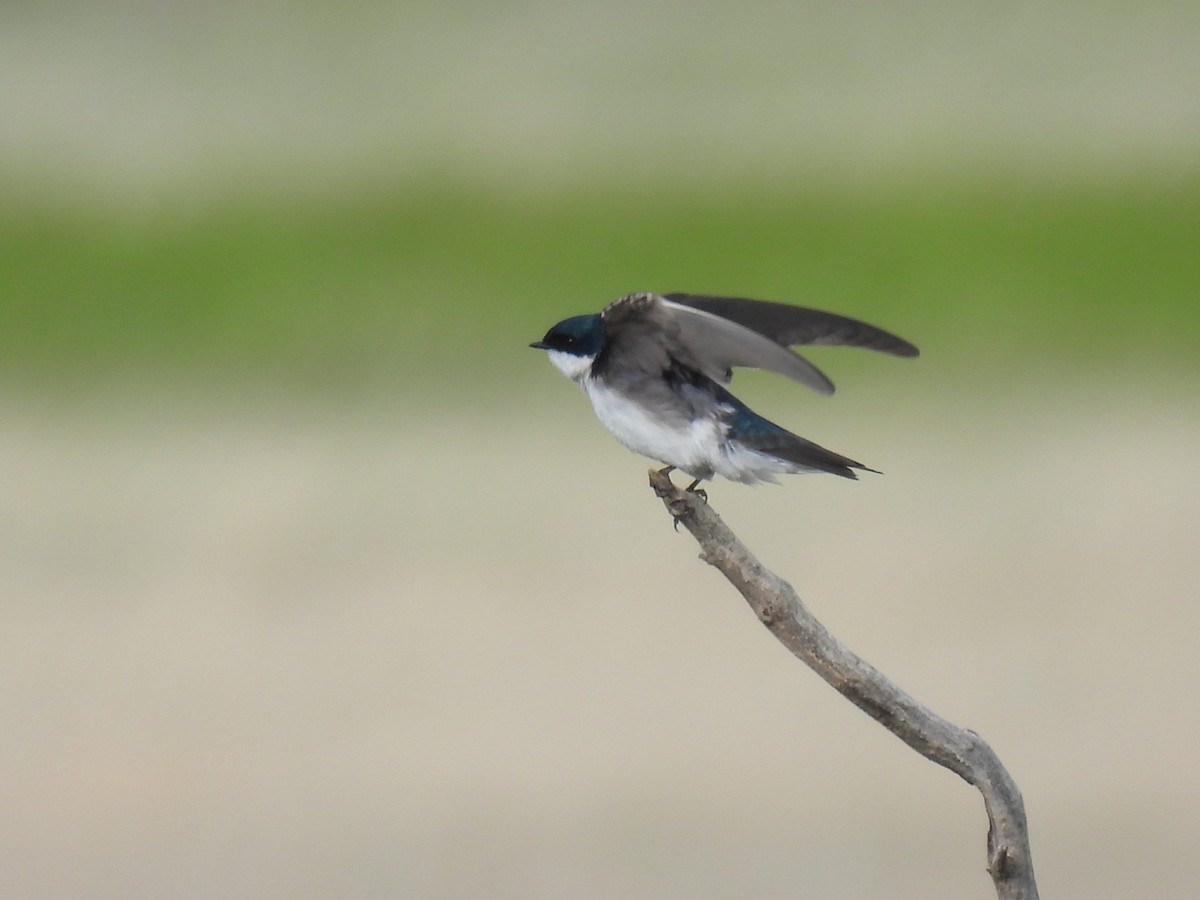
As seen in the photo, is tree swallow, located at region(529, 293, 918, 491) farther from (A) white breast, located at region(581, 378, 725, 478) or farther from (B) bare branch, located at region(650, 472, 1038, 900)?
(B) bare branch, located at region(650, 472, 1038, 900)

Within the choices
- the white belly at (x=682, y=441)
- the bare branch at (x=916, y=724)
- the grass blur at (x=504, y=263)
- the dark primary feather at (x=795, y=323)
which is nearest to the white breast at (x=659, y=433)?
the white belly at (x=682, y=441)

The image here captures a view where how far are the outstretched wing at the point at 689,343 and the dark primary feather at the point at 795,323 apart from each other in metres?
0.05

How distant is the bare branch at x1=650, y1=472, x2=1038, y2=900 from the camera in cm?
134

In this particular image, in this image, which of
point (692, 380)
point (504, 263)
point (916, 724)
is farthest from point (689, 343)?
point (504, 263)

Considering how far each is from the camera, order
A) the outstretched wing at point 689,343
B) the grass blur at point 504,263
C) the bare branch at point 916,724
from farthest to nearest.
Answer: the grass blur at point 504,263, the outstretched wing at point 689,343, the bare branch at point 916,724

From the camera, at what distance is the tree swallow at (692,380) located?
1.58m

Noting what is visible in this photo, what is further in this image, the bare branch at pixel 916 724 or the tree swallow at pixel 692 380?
the tree swallow at pixel 692 380

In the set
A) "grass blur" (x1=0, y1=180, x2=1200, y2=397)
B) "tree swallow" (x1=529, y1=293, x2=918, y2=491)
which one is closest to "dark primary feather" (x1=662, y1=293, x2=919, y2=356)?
"tree swallow" (x1=529, y1=293, x2=918, y2=491)

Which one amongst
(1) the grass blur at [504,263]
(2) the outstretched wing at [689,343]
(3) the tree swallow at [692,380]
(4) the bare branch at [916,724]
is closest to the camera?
(4) the bare branch at [916,724]

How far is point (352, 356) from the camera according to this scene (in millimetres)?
4984

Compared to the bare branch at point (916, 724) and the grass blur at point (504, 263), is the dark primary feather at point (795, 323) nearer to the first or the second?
the bare branch at point (916, 724)

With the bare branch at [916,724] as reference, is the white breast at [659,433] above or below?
above

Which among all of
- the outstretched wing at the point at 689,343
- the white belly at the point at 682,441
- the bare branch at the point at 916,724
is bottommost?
the bare branch at the point at 916,724

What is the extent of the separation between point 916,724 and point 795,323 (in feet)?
1.55
